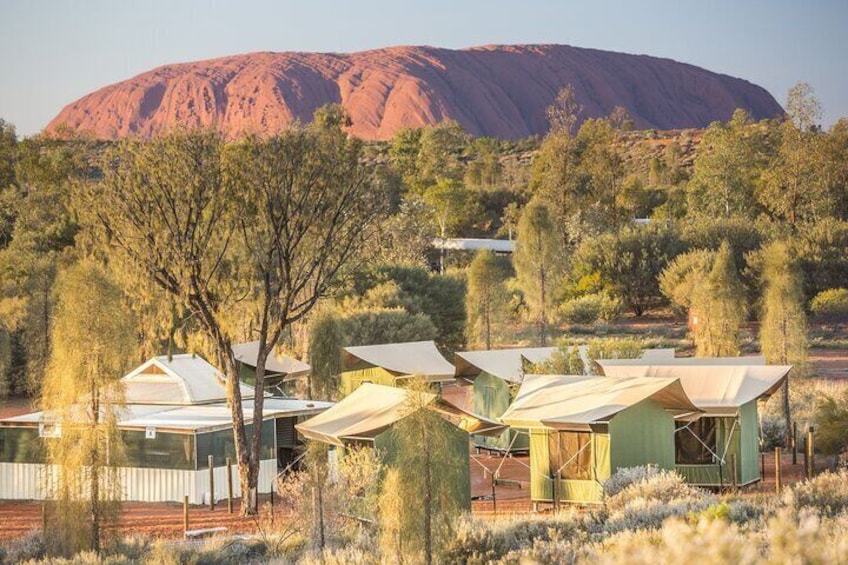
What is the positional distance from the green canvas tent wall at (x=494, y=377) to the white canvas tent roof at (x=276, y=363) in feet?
14.3

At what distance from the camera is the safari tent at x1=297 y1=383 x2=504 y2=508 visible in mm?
16719

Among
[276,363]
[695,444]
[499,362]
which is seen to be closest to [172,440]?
[276,363]

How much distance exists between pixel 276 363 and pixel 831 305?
25.6 m

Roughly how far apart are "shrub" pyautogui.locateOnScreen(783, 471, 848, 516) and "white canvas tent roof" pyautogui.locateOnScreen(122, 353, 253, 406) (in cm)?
1205

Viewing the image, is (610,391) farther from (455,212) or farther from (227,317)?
(455,212)

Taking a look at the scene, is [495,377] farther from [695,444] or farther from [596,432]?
[596,432]

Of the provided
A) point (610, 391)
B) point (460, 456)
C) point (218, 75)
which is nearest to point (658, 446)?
point (610, 391)

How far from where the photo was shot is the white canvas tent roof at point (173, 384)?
22750 mm

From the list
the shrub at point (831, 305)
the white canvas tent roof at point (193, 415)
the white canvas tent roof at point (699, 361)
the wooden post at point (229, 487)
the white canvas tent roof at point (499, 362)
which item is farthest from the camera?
the shrub at point (831, 305)

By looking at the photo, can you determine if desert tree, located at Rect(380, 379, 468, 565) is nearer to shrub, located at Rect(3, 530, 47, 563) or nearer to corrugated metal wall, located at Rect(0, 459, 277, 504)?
shrub, located at Rect(3, 530, 47, 563)

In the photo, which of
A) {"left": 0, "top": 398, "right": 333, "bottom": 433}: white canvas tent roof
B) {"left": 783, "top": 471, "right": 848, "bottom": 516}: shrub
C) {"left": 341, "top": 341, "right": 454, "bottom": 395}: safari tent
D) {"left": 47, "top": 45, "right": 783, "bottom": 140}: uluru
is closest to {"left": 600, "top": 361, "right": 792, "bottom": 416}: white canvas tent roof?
{"left": 783, "top": 471, "right": 848, "bottom": 516}: shrub

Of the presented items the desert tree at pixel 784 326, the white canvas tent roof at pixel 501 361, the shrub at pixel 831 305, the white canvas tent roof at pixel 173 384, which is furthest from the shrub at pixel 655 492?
the shrub at pixel 831 305

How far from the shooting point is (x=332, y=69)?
600 ft

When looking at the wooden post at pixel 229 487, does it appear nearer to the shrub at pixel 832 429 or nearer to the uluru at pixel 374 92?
the shrub at pixel 832 429
